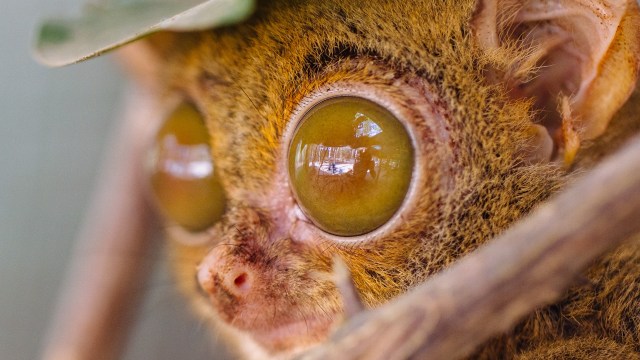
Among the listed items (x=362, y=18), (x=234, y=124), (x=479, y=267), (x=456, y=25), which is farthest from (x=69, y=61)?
(x=479, y=267)

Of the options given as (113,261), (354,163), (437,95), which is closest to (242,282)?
(354,163)

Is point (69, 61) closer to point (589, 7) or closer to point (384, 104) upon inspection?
point (384, 104)

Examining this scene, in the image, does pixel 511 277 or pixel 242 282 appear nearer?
pixel 511 277

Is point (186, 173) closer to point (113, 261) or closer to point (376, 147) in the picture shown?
point (376, 147)

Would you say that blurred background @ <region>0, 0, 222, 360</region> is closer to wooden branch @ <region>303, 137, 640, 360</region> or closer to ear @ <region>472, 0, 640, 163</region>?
ear @ <region>472, 0, 640, 163</region>

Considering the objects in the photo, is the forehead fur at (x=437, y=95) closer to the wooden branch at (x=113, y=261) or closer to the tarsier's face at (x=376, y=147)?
the tarsier's face at (x=376, y=147)

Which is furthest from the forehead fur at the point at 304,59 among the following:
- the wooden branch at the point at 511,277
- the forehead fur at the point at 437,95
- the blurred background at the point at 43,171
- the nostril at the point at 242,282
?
the blurred background at the point at 43,171

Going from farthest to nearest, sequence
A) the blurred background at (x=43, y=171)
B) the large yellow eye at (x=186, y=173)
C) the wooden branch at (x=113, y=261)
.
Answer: the blurred background at (x=43, y=171)
the wooden branch at (x=113, y=261)
the large yellow eye at (x=186, y=173)
